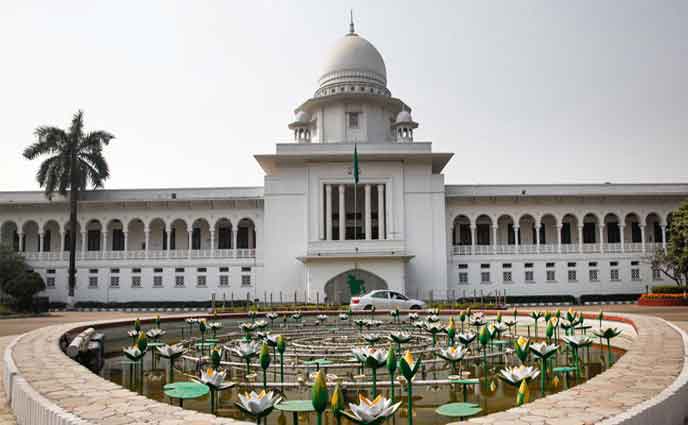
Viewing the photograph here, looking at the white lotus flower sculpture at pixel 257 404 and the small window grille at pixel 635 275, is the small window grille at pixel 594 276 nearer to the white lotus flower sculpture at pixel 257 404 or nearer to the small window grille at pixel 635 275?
the small window grille at pixel 635 275

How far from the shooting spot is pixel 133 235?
40094 millimetres

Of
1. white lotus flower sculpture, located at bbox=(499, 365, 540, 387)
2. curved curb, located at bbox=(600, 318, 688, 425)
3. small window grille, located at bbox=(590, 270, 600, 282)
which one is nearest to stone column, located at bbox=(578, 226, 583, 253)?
small window grille, located at bbox=(590, 270, 600, 282)

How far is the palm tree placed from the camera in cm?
3531

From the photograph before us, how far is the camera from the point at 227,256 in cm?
3697

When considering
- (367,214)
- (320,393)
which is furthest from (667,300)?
(320,393)

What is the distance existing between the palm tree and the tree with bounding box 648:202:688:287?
32.8 meters

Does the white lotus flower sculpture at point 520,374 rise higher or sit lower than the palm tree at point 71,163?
lower

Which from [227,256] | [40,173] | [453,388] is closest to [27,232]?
[40,173]

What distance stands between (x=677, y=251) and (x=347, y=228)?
19.1 metres

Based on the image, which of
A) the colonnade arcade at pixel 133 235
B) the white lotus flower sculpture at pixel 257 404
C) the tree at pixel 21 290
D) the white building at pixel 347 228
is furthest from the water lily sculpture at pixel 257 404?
the colonnade arcade at pixel 133 235

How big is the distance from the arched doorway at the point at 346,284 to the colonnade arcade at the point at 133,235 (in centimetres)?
Answer: 773

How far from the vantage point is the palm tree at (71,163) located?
1390 inches

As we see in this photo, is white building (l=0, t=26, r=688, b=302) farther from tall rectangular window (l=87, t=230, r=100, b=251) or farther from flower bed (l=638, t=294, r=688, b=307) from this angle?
flower bed (l=638, t=294, r=688, b=307)

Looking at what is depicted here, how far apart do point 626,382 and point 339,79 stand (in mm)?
36415
